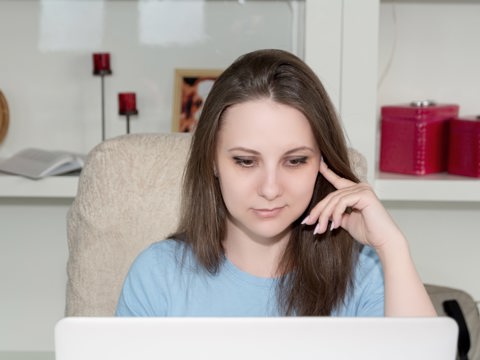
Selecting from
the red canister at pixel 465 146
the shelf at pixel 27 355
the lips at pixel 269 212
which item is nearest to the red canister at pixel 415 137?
the red canister at pixel 465 146

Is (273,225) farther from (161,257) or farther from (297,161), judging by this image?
(161,257)

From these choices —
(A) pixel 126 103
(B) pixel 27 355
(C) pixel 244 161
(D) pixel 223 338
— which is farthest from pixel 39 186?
(D) pixel 223 338

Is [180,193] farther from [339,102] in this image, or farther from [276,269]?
[339,102]

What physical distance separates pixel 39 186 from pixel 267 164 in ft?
3.77

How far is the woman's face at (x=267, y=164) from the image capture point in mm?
1350

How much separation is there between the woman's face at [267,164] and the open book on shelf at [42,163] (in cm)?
103

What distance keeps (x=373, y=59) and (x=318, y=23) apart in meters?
0.17

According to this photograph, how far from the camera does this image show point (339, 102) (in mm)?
2262

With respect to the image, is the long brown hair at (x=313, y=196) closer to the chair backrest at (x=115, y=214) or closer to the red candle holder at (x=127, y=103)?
the chair backrest at (x=115, y=214)

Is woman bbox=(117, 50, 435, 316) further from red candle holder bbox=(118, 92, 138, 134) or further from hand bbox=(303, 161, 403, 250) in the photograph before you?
red candle holder bbox=(118, 92, 138, 134)

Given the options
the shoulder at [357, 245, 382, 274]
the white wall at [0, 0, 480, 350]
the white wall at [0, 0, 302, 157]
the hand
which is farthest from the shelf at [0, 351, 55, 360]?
the hand

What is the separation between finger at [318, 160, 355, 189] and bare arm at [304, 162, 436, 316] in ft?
0.11

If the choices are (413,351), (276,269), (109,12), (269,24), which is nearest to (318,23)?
(269,24)

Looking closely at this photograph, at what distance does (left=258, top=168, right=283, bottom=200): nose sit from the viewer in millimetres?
1331
